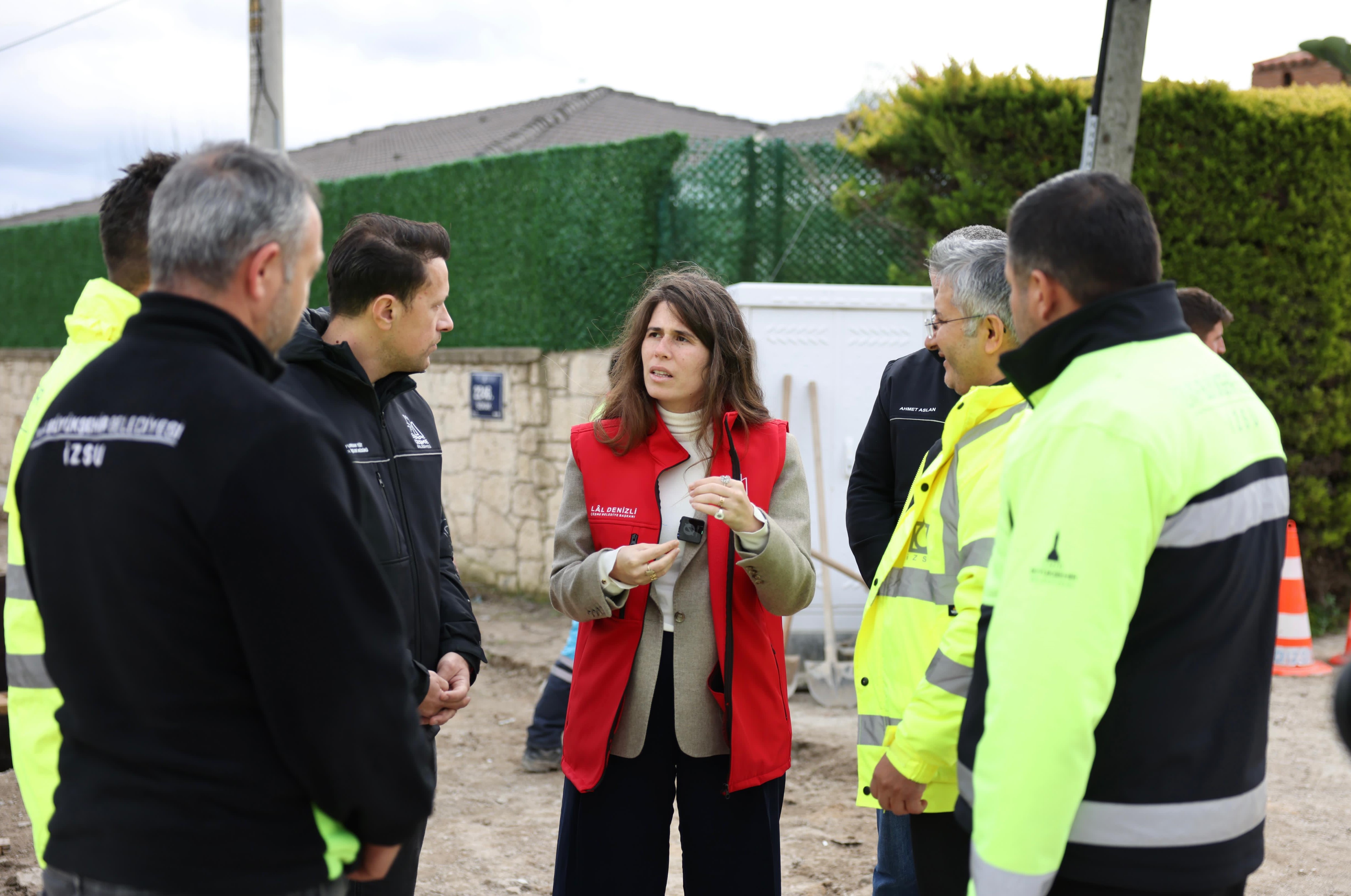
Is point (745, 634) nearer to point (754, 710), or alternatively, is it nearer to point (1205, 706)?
point (754, 710)

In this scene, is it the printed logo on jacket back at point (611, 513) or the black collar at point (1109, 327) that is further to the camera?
the printed logo on jacket back at point (611, 513)

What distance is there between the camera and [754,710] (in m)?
2.68

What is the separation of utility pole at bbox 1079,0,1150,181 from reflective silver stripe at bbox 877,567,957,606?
424 centimetres

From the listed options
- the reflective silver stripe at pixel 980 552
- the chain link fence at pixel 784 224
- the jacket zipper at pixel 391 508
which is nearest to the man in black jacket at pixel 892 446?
the reflective silver stripe at pixel 980 552

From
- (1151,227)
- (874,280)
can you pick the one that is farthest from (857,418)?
(1151,227)

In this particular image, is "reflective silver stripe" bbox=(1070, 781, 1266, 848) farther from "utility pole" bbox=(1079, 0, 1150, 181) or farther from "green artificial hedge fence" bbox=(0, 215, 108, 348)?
"green artificial hedge fence" bbox=(0, 215, 108, 348)

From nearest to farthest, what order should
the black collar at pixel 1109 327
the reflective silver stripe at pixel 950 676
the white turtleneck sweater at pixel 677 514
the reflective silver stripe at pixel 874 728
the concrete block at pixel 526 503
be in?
the black collar at pixel 1109 327 → the reflective silver stripe at pixel 950 676 → the reflective silver stripe at pixel 874 728 → the white turtleneck sweater at pixel 677 514 → the concrete block at pixel 526 503

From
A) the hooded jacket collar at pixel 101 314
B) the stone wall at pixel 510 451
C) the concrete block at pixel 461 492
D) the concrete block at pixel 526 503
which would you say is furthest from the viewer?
the concrete block at pixel 461 492

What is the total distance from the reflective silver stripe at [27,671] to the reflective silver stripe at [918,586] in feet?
5.64

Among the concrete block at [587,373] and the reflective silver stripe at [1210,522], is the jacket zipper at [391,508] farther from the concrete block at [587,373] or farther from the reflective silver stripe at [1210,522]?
the concrete block at [587,373]

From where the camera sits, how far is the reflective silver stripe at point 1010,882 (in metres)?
1.55

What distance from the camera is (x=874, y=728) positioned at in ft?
8.16

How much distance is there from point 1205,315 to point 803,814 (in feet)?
8.96

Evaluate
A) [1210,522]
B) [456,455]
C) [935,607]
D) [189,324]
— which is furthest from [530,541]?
[1210,522]
